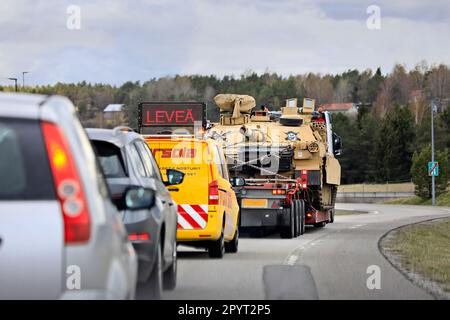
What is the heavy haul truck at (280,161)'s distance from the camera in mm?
26141

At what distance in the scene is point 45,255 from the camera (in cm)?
554

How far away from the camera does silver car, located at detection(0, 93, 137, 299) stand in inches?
218

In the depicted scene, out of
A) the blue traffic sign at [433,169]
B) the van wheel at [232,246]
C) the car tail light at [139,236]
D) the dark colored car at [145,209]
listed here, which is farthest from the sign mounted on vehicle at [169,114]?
the blue traffic sign at [433,169]

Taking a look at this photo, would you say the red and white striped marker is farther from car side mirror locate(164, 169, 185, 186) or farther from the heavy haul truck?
the heavy haul truck

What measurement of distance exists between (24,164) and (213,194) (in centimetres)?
1199

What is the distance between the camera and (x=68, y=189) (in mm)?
5605

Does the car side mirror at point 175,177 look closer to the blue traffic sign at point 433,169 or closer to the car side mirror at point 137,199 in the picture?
the car side mirror at point 137,199

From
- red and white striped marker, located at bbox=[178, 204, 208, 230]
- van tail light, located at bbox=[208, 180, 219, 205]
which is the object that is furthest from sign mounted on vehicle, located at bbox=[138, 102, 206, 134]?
red and white striped marker, located at bbox=[178, 204, 208, 230]

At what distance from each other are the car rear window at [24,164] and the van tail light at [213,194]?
11.8 m

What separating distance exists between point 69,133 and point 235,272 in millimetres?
9613

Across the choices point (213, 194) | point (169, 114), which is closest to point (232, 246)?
point (213, 194)

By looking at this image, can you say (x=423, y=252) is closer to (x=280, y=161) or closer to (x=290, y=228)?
(x=290, y=228)
